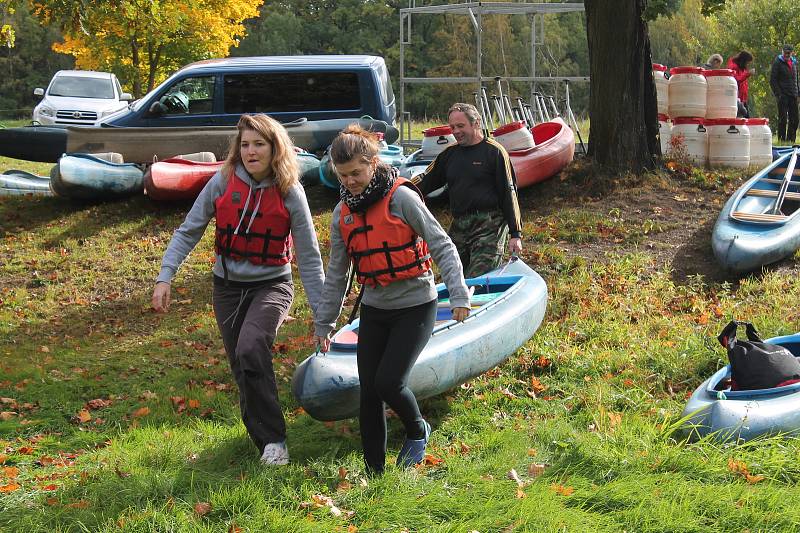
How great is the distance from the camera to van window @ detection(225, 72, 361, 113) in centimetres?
1341

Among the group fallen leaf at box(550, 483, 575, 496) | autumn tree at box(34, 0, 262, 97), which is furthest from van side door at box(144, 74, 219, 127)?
fallen leaf at box(550, 483, 575, 496)

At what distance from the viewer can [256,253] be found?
4578mm

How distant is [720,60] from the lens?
581 inches

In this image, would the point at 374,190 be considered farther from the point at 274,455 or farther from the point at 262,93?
the point at 262,93

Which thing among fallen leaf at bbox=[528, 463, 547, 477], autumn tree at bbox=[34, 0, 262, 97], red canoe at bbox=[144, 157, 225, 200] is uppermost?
autumn tree at bbox=[34, 0, 262, 97]

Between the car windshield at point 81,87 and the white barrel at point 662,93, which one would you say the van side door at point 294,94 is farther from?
the car windshield at point 81,87

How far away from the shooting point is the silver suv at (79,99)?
19875mm

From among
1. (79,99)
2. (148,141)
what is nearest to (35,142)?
(148,141)

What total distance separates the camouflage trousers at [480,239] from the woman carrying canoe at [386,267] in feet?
7.45

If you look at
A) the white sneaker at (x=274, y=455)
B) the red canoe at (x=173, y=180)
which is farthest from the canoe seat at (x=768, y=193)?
the white sneaker at (x=274, y=455)

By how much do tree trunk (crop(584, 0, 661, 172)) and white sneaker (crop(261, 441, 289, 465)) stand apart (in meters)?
7.81

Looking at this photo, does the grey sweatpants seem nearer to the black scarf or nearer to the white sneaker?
the white sneaker

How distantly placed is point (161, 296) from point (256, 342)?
1.75 ft

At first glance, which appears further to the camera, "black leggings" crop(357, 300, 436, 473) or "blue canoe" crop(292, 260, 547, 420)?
"blue canoe" crop(292, 260, 547, 420)
